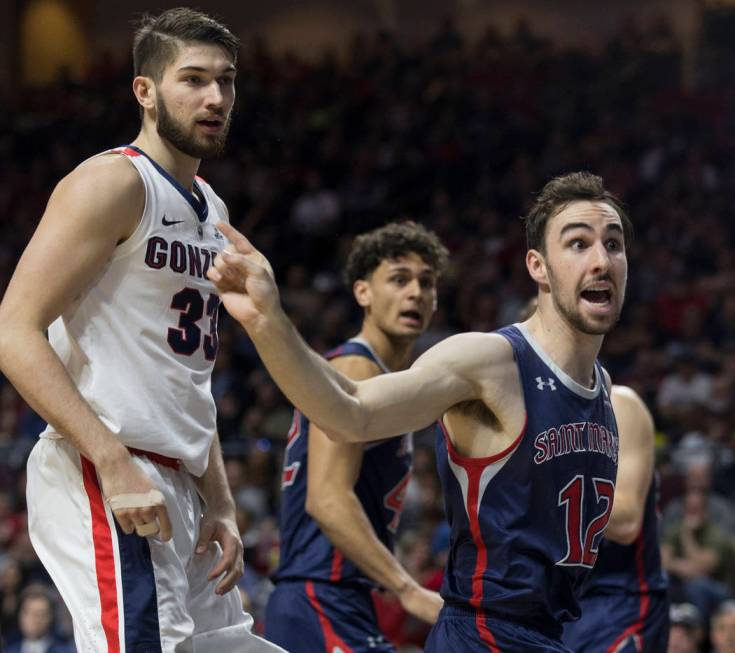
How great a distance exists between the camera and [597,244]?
3.48 metres

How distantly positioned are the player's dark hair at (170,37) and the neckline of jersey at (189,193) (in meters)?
0.22

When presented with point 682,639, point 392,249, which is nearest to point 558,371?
point 392,249

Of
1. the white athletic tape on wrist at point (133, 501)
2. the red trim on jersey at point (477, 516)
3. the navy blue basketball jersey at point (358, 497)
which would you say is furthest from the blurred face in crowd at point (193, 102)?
the navy blue basketball jersey at point (358, 497)

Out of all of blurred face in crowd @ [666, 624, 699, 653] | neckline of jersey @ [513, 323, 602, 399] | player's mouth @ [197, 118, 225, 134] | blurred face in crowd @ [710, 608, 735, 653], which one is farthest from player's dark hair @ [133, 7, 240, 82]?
blurred face in crowd @ [710, 608, 735, 653]

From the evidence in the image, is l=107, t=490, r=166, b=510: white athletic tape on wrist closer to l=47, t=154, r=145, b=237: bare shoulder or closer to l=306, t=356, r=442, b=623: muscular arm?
l=47, t=154, r=145, b=237: bare shoulder

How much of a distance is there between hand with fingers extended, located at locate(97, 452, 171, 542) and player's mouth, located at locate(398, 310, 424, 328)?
2.16m

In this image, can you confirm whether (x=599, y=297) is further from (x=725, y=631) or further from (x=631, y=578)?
(x=725, y=631)

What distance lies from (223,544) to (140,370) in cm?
60

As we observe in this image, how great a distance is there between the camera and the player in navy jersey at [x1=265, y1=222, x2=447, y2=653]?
442cm

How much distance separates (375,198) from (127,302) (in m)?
11.4

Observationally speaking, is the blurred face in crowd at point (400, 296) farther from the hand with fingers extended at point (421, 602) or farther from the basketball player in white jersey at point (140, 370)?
the basketball player in white jersey at point (140, 370)

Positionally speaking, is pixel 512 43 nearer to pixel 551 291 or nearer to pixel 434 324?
pixel 434 324

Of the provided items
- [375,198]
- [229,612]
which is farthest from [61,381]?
[375,198]

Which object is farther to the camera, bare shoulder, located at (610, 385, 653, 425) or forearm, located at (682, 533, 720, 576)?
forearm, located at (682, 533, 720, 576)
